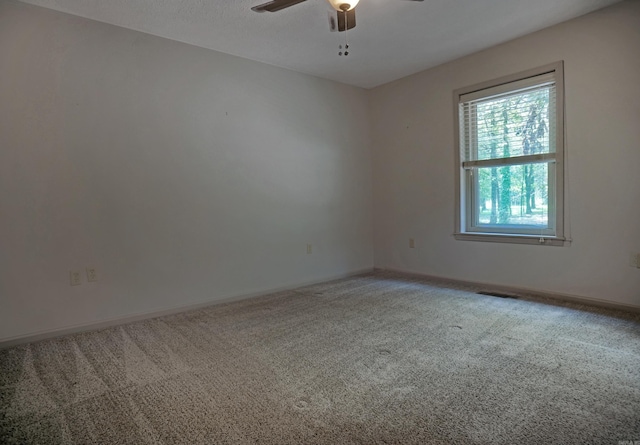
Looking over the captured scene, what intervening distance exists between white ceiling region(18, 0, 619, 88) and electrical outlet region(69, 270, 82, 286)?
2035 mm

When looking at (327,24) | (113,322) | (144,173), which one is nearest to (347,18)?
(327,24)

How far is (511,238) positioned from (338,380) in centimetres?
263

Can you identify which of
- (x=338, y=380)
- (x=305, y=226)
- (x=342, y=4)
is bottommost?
(x=338, y=380)

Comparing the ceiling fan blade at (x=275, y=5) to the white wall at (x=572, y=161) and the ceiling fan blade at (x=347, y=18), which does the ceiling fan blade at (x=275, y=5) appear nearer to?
the ceiling fan blade at (x=347, y=18)

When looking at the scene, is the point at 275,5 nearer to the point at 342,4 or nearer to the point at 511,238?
the point at 342,4

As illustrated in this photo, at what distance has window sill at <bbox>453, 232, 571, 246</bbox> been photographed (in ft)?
11.1

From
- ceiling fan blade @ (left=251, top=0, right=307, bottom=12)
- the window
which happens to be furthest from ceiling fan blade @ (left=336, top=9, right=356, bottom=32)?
the window

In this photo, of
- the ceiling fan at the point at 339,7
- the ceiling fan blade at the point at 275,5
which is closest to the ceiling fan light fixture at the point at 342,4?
the ceiling fan at the point at 339,7

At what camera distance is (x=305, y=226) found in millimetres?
4328

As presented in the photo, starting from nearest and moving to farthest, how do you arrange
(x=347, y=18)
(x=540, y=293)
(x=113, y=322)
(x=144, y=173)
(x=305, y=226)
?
(x=347, y=18) < (x=113, y=322) < (x=144, y=173) < (x=540, y=293) < (x=305, y=226)

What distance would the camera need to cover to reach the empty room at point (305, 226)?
1783 mm

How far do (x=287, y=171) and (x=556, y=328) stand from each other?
117 inches

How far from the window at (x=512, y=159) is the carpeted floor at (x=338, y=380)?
3.02 ft

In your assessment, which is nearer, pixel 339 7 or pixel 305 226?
pixel 339 7
